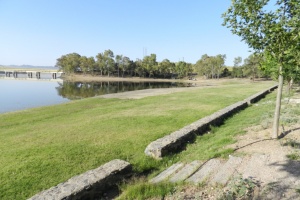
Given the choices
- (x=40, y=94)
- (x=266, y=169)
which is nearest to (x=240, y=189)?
(x=266, y=169)

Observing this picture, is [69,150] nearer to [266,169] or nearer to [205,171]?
[205,171]

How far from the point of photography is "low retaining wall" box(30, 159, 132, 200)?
5594 mm

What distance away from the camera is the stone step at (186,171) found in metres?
6.74

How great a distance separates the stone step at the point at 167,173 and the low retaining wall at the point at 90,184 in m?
0.84

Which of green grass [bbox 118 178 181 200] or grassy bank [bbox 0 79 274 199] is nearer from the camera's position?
green grass [bbox 118 178 181 200]

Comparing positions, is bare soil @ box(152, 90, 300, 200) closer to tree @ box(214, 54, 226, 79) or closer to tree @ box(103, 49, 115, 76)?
tree @ box(214, 54, 226, 79)

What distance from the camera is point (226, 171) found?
22.1 ft

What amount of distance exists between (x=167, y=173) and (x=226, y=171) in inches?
66.5

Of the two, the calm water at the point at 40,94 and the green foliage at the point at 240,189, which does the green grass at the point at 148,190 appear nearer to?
the green foliage at the point at 240,189

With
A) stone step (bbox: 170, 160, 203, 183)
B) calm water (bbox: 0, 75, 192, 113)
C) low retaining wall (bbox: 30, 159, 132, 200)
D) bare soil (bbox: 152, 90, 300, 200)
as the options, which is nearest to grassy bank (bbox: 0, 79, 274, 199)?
low retaining wall (bbox: 30, 159, 132, 200)

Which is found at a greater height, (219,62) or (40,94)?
(219,62)

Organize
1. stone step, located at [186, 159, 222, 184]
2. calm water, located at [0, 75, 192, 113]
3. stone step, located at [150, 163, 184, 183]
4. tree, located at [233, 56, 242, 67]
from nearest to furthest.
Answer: stone step, located at [186, 159, 222, 184]
stone step, located at [150, 163, 184, 183]
calm water, located at [0, 75, 192, 113]
tree, located at [233, 56, 242, 67]

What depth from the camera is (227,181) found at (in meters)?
6.11

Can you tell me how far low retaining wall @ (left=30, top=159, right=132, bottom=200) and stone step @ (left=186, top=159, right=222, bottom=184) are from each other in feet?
6.28
